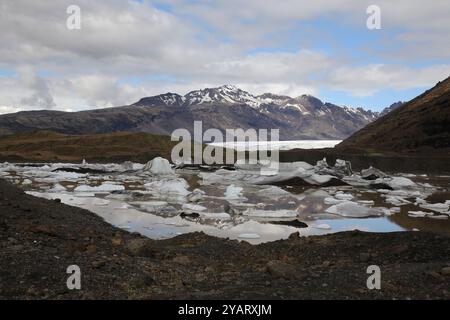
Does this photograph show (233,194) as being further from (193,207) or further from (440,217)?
(440,217)

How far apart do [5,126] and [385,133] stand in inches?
5916

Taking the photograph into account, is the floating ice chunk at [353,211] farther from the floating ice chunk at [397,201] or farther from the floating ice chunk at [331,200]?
the floating ice chunk at [397,201]

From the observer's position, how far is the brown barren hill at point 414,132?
81.9m

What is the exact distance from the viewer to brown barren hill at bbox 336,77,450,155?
8194cm

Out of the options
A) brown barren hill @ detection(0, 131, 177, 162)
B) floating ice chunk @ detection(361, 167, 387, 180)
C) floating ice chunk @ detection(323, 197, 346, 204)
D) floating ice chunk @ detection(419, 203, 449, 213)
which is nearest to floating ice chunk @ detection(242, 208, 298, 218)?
floating ice chunk @ detection(323, 197, 346, 204)

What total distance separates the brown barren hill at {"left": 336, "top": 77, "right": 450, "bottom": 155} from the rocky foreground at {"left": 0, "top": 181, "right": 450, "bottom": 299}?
7012cm

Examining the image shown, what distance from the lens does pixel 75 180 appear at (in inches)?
1324

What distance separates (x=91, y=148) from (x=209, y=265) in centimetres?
6391

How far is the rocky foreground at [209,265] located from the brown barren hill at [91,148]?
52555 mm

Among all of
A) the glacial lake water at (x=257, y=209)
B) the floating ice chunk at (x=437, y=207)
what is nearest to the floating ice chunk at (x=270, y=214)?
the glacial lake water at (x=257, y=209)

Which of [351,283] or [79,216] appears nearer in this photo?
[351,283]

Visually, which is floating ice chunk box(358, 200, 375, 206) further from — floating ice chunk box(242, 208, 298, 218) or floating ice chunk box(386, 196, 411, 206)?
floating ice chunk box(242, 208, 298, 218)
